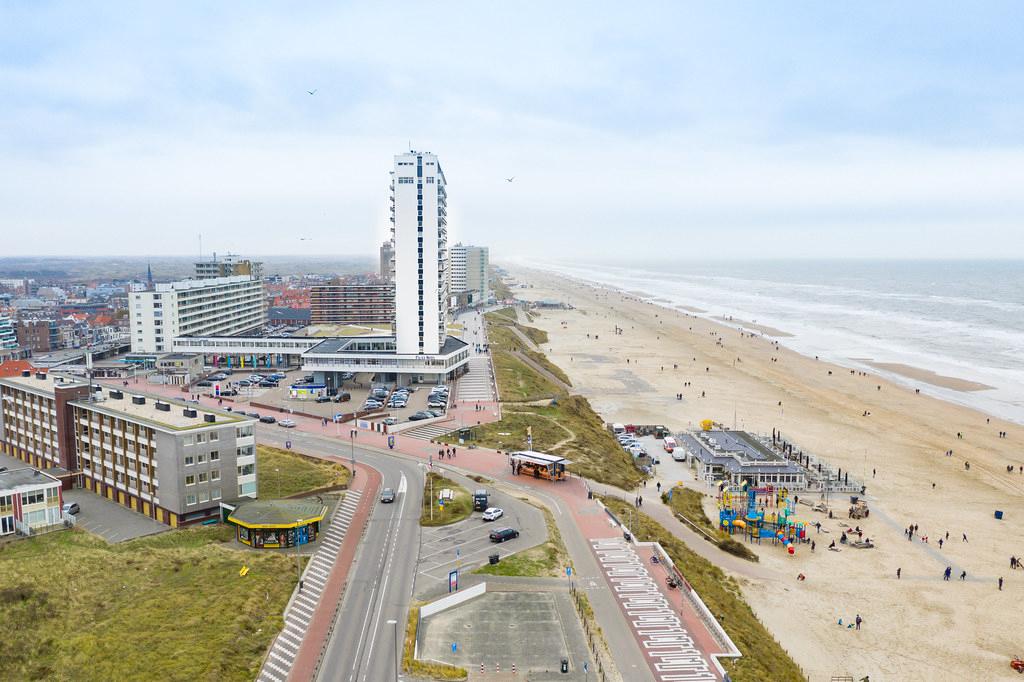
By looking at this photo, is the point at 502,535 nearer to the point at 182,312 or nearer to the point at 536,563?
the point at 536,563

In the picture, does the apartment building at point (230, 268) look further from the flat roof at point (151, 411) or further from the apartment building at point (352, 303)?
the flat roof at point (151, 411)

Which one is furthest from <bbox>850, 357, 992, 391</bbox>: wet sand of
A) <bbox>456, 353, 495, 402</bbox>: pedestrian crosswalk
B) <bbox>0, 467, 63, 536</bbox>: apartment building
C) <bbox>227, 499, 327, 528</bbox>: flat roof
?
<bbox>0, 467, 63, 536</bbox>: apartment building

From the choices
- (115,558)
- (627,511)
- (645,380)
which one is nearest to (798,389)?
(645,380)

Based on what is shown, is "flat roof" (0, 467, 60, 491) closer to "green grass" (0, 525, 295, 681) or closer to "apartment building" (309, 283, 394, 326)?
"green grass" (0, 525, 295, 681)

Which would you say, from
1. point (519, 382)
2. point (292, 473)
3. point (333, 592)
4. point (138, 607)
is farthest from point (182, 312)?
point (333, 592)

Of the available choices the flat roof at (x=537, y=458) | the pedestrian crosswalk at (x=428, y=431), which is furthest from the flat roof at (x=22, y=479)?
the flat roof at (x=537, y=458)

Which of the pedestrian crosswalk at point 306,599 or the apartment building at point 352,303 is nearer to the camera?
the pedestrian crosswalk at point 306,599

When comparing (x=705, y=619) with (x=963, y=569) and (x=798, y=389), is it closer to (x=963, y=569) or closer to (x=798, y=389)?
(x=963, y=569)
